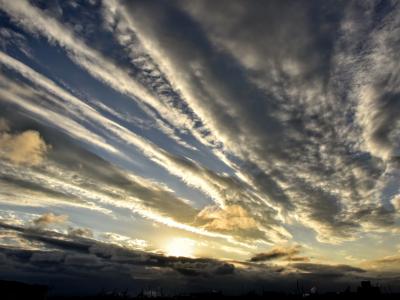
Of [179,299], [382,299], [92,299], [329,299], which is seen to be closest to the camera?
[382,299]

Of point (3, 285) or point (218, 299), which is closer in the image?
point (3, 285)

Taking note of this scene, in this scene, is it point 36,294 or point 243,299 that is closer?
point 36,294

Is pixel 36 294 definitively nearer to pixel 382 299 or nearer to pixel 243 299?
pixel 382 299

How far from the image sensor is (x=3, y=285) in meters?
51.8

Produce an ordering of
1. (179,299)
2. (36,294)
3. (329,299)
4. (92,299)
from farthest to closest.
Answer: (179,299), (92,299), (329,299), (36,294)

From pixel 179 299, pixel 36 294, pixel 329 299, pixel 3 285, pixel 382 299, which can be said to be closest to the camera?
pixel 3 285

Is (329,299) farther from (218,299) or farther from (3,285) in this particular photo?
(3,285)

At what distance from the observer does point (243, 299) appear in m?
132

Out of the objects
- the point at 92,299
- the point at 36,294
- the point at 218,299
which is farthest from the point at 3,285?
the point at 218,299

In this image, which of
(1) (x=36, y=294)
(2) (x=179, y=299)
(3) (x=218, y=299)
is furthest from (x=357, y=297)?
(1) (x=36, y=294)

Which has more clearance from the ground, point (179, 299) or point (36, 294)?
point (179, 299)

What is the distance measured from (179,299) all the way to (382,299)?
269 ft

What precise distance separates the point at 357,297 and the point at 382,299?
708cm

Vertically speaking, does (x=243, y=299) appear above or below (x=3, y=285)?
above
